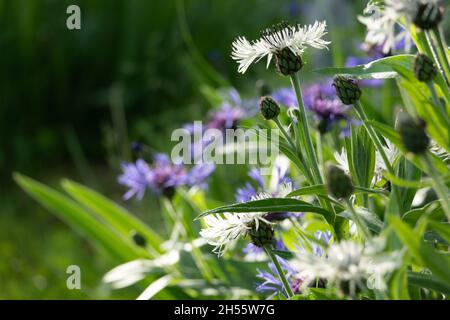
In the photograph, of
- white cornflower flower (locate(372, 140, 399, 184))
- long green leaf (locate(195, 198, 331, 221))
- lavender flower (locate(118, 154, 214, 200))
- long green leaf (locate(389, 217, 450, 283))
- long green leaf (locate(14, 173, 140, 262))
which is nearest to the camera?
long green leaf (locate(389, 217, 450, 283))

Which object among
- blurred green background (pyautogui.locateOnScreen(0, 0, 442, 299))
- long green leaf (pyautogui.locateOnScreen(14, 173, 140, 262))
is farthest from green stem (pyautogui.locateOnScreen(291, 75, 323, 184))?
blurred green background (pyautogui.locateOnScreen(0, 0, 442, 299))

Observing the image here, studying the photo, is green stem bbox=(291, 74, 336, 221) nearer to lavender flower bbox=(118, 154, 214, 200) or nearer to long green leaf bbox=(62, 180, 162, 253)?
lavender flower bbox=(118, 154, 214, 200)

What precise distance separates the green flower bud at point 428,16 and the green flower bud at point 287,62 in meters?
0.21

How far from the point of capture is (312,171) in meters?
1.04

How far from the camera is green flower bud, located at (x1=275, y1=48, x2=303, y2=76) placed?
0.97 m

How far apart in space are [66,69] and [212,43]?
767mm

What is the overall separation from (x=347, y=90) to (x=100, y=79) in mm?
2696

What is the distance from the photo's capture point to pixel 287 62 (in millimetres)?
972

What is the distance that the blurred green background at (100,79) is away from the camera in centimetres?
308

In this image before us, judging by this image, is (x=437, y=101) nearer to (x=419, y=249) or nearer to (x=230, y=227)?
(x=419, y=249)

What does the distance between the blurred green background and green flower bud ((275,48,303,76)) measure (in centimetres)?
180

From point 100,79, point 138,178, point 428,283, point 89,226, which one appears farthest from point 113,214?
point 100,79
